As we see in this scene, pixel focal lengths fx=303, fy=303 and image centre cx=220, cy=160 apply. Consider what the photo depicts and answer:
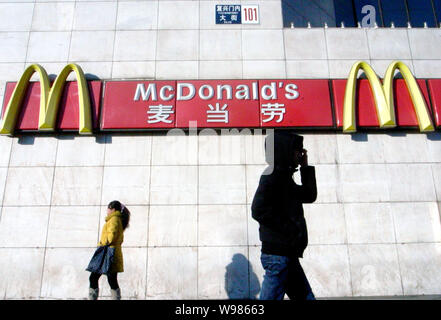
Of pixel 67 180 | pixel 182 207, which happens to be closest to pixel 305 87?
pixel 182 207

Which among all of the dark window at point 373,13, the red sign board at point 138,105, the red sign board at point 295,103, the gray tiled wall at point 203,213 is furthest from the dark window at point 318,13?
the red sign board at point 138,105

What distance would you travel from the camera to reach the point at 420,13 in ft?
27.1

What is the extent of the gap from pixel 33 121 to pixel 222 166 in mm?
4061

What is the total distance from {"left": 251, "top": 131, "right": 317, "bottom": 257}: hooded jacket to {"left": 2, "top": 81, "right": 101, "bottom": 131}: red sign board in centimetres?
471

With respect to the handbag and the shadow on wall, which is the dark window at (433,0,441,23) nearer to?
the shadow on wall

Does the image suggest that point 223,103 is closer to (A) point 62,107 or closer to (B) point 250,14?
(B) point 250,14

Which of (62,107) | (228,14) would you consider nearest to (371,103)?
(228,14)

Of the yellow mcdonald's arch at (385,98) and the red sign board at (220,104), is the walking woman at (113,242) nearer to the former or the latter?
the red sign board at (220,104)

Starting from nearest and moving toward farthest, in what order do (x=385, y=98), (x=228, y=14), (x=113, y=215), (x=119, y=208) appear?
(x=113, y=215), (x=119, y=208), (x=385, y=98), (x=228, y=14)

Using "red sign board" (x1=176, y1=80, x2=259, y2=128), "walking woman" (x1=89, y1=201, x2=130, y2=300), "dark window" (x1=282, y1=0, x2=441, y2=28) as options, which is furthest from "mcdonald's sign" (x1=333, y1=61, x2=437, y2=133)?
"walking woman" (x1=89, y1=201, x2=130, y2=300)

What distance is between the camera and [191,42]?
7160mm

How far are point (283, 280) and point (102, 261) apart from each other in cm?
304

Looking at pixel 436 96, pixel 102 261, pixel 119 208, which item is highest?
pixel 436 96

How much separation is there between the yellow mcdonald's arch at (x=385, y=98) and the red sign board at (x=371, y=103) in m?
0.09
